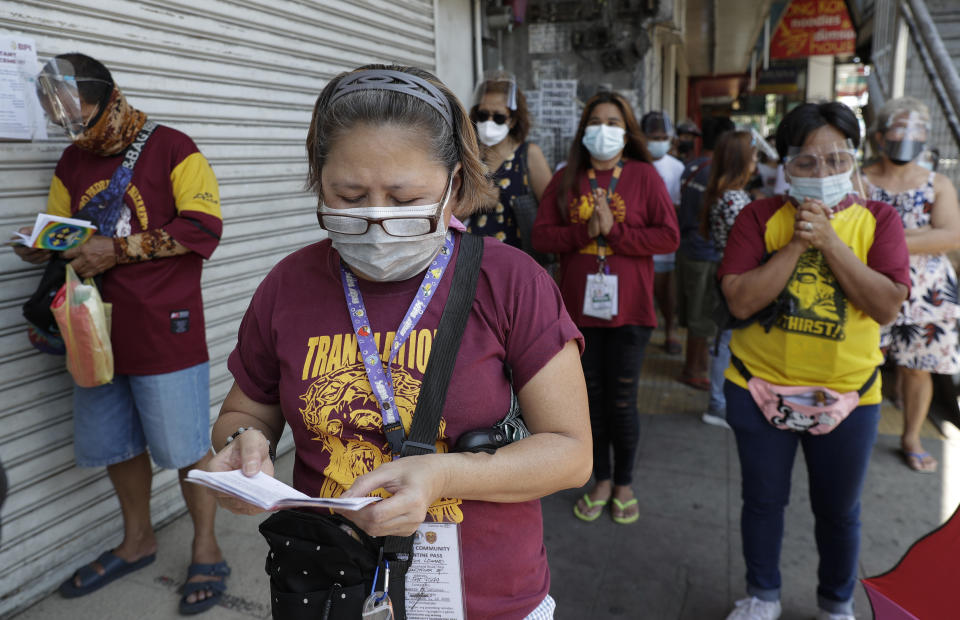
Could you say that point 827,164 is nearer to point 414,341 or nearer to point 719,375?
point 414,341

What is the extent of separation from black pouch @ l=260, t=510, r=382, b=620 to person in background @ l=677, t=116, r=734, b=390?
16.4 ft

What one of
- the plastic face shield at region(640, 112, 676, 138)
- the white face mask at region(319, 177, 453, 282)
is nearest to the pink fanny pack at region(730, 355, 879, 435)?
the white face mask at region(319, 177, 453, 282)

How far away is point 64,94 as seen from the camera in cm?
258

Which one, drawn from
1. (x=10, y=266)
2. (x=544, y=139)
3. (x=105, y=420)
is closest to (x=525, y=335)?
(x=105, y=420)

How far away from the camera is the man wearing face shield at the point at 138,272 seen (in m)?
2.69

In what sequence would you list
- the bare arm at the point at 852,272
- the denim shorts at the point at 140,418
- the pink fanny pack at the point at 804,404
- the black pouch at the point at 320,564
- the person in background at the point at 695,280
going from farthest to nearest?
1. the person in background at the point at 695,280
2. the denim shorts at the point at 140,418
3. the pink fanny pack at the point at 804,404
4. the bare arm at the point at 852,272
5. the black pouch at the point at 320,564

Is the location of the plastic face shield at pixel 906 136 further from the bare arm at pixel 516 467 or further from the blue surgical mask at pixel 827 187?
the bare arm at pixel 516 467

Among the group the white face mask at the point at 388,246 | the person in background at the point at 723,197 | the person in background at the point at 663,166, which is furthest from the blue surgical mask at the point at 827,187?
the person in background at the point at 663,166

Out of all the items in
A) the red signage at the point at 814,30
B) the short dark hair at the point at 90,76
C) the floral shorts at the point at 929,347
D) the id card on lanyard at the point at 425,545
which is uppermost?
the red signage at the point at 814,30

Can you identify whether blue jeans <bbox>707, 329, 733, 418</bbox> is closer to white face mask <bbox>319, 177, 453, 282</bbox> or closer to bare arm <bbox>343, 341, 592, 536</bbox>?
bare arm <bbox>343, 341, 592, 536</bbox>

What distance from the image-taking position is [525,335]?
139cm

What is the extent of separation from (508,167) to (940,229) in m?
2.55

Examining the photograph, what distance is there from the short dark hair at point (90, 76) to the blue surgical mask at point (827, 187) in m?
2.68

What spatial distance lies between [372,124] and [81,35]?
8.22 ft
